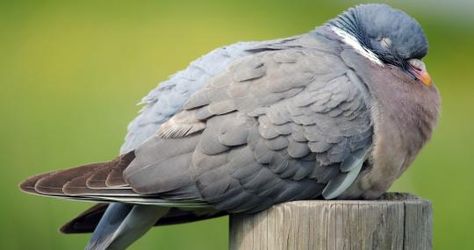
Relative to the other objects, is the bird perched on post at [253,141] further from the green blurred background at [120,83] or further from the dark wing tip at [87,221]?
the green blurred background at [120,83]

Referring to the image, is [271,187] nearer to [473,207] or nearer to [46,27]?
[473,207]

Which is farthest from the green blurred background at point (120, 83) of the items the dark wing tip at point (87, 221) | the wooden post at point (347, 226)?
the wooden post at point (347, 226)

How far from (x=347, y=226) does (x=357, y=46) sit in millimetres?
1335

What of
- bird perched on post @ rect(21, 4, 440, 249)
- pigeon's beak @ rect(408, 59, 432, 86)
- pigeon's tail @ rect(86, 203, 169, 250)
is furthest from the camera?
pigeon's beak @ rect(408, 59, 432, 86)

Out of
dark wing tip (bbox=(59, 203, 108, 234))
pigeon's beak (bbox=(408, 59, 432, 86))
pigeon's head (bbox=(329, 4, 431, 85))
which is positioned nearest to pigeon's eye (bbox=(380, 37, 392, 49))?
pigeon's head (bbox=(329, 4, 431, 85))

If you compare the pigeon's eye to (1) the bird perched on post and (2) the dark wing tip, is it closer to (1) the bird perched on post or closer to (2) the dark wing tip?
(1) the bird perched on post

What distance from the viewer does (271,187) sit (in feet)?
16.0

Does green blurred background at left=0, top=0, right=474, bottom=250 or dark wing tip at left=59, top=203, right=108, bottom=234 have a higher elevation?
dark wing tip at left=59, top=203, right=108, bottom=234

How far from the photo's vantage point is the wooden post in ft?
14.6

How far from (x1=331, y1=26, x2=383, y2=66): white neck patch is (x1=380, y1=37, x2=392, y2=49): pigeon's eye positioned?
0.21ft

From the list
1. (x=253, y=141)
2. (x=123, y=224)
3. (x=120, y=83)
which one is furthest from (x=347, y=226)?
(x=120, y=83)

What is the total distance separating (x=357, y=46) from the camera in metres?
5.60

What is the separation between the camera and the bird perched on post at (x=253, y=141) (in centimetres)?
489

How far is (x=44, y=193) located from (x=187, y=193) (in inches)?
21.2
